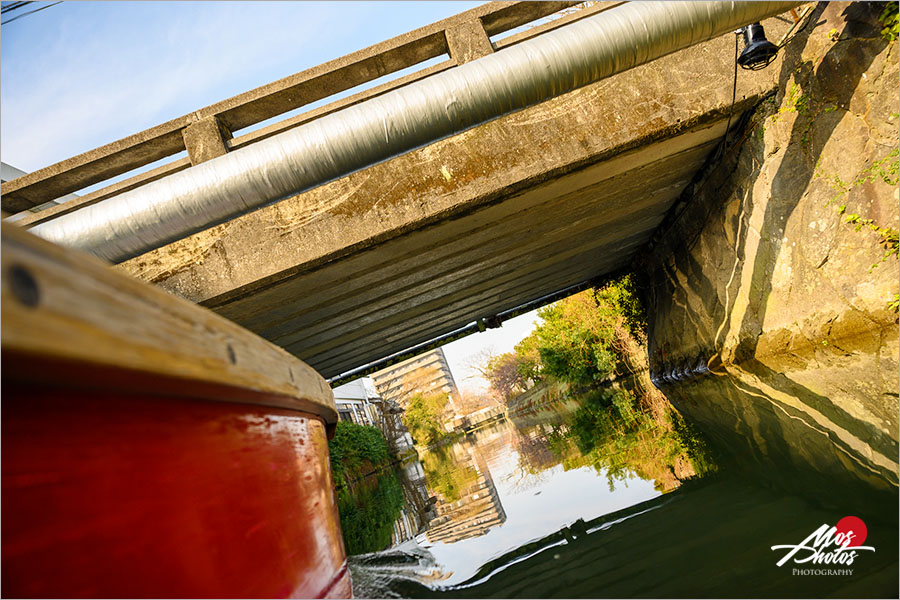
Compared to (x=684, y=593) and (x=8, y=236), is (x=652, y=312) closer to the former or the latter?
(x=684, y=593)

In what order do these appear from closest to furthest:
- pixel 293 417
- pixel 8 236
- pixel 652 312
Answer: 1. pixel 8 236
2. pixel 293 417
3. pixel 652 312

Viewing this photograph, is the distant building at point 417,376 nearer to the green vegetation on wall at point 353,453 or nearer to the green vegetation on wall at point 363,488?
the green vegetation on wall at point 363,488

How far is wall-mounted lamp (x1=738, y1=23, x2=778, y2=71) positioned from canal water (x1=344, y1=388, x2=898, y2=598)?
267cm

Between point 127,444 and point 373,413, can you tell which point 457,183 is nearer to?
point 127,444

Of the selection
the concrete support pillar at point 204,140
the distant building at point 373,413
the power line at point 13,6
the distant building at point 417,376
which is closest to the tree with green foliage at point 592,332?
Answer: the concrete support pillar at point 204,140

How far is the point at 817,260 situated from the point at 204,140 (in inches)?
182

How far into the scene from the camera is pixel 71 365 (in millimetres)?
546

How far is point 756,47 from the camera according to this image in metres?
3.29

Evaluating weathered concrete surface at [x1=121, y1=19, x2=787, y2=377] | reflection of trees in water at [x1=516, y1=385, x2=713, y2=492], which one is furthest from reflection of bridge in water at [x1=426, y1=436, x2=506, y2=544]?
weathered concrete surface at [x1=121, y1=19, x2=787, y2=377]

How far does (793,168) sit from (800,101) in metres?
0.48

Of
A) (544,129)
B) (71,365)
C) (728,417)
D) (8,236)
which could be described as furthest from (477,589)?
(544,129)

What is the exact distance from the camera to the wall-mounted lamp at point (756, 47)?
328cm

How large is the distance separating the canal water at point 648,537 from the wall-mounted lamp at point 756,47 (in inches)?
105

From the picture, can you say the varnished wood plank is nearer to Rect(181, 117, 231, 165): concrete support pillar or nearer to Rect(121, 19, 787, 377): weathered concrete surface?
Rect(121, 19, 787, 377): weathered concrete surface
